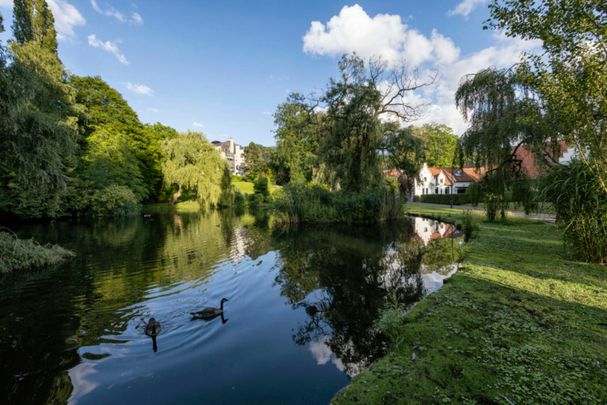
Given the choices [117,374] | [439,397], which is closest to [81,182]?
[117,374]

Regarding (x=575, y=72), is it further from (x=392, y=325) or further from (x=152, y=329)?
(x=152, y=329)

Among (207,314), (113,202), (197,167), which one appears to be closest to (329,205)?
(207,314)

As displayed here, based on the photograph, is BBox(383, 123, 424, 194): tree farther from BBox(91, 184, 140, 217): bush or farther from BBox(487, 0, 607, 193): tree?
BBox(91, 184, 140, 217): bush

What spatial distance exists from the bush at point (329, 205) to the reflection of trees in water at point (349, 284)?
5.96 metres

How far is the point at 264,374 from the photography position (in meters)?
4.23

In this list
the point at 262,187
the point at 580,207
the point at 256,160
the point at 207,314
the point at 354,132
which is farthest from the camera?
the point at 256,160

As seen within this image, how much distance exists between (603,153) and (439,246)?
7681 millimetres

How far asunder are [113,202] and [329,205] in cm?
2278

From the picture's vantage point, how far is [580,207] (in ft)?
24.6

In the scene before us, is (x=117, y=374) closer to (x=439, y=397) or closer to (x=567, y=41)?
(x=439, y=397)

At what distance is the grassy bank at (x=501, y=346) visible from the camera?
9.70ft

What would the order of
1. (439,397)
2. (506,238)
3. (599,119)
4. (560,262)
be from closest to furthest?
(439,397), (599,119), (560,262), (506,238)

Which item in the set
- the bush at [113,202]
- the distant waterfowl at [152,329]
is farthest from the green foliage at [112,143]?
the distant waterfowl at [152,329]

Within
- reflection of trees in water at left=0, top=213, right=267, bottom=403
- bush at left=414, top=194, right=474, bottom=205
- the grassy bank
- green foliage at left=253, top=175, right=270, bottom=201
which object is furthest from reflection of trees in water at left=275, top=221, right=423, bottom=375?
green foliage at left=253, top=175, right=270, bottom=201
